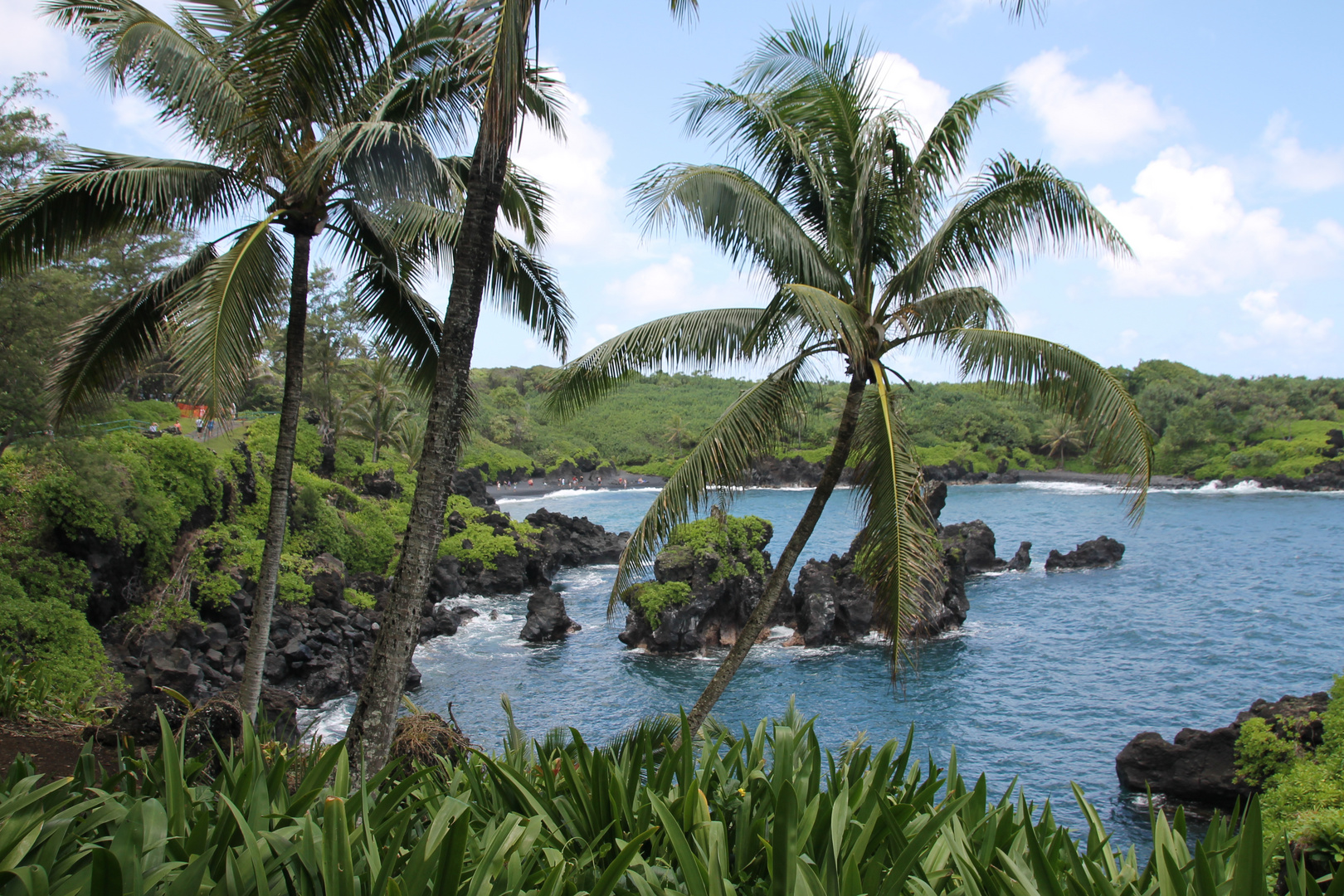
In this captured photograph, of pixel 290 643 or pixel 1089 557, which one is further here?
pixel 1089 557

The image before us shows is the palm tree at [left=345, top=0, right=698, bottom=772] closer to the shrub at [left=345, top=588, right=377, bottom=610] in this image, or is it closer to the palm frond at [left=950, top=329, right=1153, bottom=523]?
the palm frond at [left=950, top=329, right=1153, bottom=523]

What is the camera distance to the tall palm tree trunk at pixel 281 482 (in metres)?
8.48

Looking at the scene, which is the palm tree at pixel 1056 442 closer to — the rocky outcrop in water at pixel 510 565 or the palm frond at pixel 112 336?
the rocky outcrop in water at pixel 510 565

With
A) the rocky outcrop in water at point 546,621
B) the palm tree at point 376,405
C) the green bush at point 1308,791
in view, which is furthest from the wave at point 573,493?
the green bush at point 1308,791

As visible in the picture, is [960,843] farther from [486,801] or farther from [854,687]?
[854,687]

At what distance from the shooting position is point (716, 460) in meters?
7.31

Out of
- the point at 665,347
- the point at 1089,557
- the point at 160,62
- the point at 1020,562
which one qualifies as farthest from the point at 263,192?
the point at 1089,557

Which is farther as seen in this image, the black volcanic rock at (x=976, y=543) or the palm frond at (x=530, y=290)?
the black volcanic rock at (x=976, y=543)

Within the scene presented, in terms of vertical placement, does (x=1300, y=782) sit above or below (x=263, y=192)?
below

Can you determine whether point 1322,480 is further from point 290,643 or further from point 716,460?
point 716,460

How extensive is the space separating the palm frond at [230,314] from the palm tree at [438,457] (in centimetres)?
253

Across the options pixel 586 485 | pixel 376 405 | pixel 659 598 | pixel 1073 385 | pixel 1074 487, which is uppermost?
pixel 376 405

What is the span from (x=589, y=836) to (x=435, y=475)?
2878 mm

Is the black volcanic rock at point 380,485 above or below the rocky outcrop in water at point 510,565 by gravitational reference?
above
